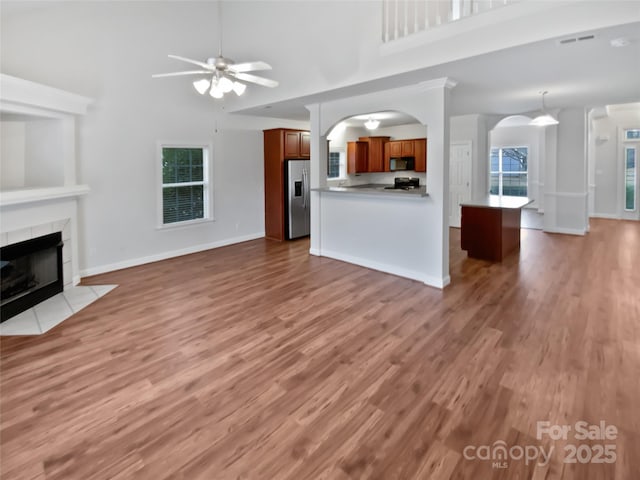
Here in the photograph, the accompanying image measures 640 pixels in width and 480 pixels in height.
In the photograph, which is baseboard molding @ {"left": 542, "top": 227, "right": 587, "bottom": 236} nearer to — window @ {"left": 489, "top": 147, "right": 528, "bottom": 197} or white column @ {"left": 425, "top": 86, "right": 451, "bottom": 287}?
window @ {"left": 489, "top": 147, "right": 528, "bottom": 197}

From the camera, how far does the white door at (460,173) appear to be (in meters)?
8.68

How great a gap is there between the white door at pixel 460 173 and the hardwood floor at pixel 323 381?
4254mm

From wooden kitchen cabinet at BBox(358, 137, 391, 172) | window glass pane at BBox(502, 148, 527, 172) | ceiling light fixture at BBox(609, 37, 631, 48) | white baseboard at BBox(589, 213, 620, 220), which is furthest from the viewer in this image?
window glass pane at BBox(502, 148, 527, 172)

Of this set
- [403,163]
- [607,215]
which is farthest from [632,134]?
[403,163]

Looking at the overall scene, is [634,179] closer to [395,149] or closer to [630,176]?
[630,176]

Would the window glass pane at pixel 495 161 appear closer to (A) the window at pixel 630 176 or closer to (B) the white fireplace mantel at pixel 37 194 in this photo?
(A) the window at pixel 630 176

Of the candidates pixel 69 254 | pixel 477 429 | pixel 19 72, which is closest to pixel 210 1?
pixel 19 72

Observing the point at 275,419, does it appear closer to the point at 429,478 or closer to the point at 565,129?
the point at 429,478

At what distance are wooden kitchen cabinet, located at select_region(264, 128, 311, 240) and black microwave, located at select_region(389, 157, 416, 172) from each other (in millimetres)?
3041

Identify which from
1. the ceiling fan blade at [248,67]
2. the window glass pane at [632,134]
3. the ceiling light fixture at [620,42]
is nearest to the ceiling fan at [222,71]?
the ceiling fan blade at [248,67]

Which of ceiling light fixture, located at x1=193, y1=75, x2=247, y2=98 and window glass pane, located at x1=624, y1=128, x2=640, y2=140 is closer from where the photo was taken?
ceiling light fixture, located at x1=193, y1=75, x2=247, y2=98

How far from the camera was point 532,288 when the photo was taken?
471 cm

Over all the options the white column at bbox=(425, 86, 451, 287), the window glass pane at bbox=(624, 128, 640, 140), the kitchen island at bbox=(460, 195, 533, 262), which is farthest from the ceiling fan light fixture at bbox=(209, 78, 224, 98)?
the window glass pane at bbox=(624, 128, 640, 140)

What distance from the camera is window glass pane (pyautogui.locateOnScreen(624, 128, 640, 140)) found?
31.4 ft
